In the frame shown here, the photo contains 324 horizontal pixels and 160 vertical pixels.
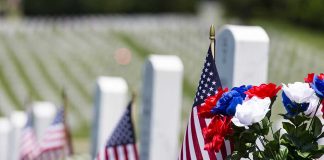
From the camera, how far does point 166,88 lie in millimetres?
8414

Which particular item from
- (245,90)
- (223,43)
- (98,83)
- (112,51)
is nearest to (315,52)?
(112,51)

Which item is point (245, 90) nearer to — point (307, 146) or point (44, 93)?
point (307, 146)

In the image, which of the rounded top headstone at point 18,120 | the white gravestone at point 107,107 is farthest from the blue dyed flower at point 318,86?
the rounded top headstone at point 18,120

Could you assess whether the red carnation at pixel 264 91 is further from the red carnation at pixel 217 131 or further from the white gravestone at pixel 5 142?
the white gravestone at pixel 5 142

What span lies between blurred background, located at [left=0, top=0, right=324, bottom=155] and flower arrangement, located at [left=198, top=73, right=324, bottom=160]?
15.1 meters

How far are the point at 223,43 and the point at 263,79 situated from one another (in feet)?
1.36

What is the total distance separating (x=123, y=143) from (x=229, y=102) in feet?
11.2

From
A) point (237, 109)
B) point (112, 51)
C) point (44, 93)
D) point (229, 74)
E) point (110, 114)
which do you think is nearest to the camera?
point (237, 109)

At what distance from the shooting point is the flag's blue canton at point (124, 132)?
799cm

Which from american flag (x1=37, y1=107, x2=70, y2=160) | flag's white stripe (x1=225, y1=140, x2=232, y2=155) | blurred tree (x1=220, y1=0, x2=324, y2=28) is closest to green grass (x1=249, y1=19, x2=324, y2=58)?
blurred tree (x1=220, y1=0, x2=324, y2=28)

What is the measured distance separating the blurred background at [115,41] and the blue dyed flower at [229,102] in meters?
15.2

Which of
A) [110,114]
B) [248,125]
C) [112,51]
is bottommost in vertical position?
[112,51]

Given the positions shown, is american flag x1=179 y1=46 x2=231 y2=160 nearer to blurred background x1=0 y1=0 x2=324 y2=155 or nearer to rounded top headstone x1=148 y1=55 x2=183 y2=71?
rounded top headstone x1=148 y1=55 x2=183 y2=71

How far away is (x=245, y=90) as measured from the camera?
4.87 meters
